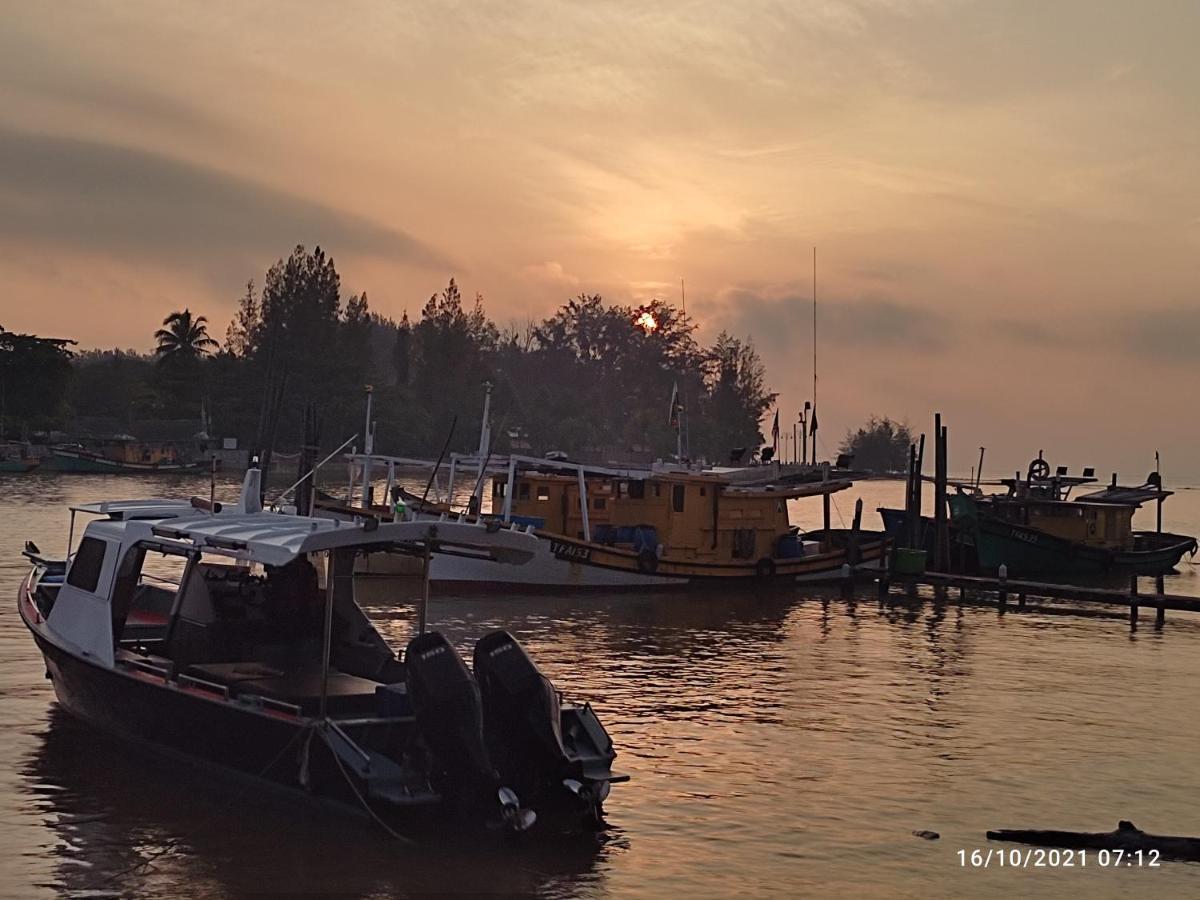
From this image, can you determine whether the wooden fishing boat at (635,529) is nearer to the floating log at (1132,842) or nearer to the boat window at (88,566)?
the boat window at (88,566)

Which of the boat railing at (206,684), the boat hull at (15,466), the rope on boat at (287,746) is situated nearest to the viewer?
the rope on boat at (287,746)

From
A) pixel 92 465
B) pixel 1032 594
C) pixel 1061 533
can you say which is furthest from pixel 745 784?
pixel 92 465

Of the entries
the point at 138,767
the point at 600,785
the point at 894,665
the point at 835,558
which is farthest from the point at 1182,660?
the point at 138,767

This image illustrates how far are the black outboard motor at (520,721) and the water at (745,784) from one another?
2.61 feet

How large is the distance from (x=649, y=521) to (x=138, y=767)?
72.1ft

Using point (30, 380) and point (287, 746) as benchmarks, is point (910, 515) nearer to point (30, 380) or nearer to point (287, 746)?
point (287, 746)

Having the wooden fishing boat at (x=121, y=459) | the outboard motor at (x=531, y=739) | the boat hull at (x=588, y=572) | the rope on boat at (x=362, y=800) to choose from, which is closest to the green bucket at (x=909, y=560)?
the boat hull at (x=588, y=572)

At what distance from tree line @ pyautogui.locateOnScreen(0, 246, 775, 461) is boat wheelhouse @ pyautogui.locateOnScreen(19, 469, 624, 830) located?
208ft

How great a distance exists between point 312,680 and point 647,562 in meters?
20.6

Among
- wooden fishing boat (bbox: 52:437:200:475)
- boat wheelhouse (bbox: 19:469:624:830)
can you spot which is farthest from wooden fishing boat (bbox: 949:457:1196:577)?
wooden fishing boat (bbox: 52:437:200:475)

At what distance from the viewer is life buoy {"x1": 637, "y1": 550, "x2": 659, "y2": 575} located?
3416cm

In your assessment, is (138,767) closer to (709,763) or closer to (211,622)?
(211,622)

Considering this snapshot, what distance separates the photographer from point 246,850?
39.7ft

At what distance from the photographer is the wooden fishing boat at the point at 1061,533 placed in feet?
135
